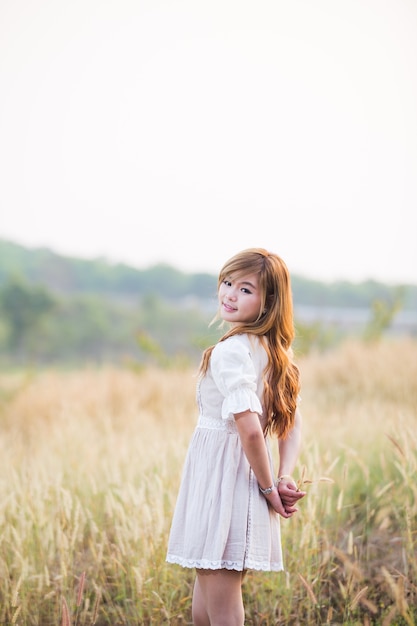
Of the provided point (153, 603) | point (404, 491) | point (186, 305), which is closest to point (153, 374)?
point (404, 491)

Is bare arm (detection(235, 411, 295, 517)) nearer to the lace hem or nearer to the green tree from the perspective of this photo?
the lace hem

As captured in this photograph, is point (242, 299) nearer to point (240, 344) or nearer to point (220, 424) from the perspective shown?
point (240, 344)

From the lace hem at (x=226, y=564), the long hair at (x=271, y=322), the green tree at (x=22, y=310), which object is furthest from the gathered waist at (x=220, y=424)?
the green tree at (x=22, y=310)

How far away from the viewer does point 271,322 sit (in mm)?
2064

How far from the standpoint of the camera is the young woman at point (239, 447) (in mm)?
1946

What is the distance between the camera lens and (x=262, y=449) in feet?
6.28

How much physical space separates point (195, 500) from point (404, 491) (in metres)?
1.84

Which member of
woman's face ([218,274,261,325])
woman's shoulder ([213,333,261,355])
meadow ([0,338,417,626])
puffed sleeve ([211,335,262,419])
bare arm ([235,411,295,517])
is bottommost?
meadow ([0,338,417,626])

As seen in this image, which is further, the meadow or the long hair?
the meadow

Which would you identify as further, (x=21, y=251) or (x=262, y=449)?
(x=21, y=251)

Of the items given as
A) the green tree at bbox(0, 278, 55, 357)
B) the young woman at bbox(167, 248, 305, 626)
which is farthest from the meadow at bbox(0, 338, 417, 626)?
the green tree at bbox(0, 278, 55, 357)

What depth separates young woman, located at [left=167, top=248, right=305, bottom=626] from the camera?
1.95 m

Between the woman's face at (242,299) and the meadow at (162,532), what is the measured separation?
49 cm

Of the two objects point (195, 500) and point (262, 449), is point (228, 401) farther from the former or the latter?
point (195, 500)
